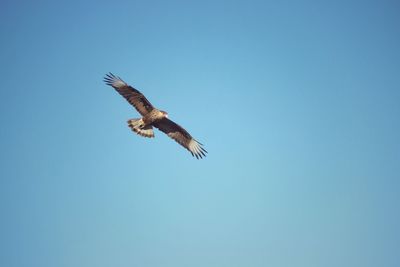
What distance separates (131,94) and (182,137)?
2.36 metres

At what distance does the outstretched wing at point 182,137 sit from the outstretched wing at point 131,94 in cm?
83

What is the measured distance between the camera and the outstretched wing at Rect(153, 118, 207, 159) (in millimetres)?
13802

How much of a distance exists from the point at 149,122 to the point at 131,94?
1.14 meters

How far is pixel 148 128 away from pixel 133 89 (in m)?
1.59

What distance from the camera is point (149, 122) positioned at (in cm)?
1352

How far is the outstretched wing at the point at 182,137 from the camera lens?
13802mm

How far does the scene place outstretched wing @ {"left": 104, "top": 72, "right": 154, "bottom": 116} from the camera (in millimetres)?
12766

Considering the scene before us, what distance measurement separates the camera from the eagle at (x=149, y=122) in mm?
12891

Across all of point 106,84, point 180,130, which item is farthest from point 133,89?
point 180,130

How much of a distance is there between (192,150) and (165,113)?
1748 millimetres

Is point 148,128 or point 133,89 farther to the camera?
point 148,128

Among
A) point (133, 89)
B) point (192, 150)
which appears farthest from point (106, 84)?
point (192, 150)

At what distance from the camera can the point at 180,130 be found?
13.9m

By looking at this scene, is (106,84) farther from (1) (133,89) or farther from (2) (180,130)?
(2) (180,130)
